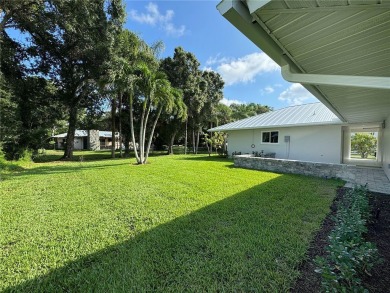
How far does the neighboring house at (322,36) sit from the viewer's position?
6.81 feet

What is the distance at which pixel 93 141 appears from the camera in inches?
1380

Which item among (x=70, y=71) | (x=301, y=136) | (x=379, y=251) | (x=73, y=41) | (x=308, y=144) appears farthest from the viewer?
(x=70, y=71)

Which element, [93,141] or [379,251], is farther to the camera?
[93,141]

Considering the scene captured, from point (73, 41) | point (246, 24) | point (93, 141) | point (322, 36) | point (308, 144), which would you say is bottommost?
point (308, 144)

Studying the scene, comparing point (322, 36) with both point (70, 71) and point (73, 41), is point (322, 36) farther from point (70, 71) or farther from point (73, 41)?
point (70, 71)

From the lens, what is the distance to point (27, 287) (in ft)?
7.17

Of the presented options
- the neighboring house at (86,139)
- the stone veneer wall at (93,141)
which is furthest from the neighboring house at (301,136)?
the stone veneer wall at (93,141)

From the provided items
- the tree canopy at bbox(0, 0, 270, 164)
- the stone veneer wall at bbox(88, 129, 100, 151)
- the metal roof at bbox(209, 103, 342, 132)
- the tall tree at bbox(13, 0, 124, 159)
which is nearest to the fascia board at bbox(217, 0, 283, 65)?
the tree canopy at bbox(0, 0, 270, 164)

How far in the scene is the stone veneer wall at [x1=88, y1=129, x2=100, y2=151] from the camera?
113 feet

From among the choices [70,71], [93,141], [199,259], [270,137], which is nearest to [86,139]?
[93,141]

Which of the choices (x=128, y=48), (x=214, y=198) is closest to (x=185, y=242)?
(x=214, y=198)

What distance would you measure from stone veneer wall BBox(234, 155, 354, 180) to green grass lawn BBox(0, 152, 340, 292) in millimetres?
3250

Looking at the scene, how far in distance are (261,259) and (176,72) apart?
20.1 metres

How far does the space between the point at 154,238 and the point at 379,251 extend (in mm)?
3477
